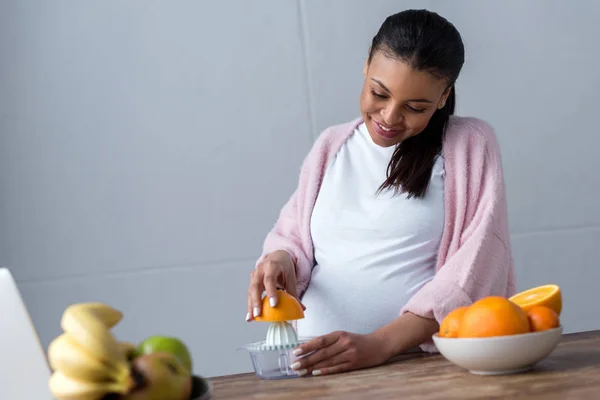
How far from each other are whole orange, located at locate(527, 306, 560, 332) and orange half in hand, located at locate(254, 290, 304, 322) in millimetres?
448

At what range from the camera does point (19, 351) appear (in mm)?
1360

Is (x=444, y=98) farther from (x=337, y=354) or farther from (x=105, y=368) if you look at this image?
(x=105, y=368)

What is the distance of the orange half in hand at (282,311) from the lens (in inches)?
59.5

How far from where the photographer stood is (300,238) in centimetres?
208

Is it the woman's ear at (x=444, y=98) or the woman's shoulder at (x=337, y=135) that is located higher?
the woman's ear at (x=444, y=98)

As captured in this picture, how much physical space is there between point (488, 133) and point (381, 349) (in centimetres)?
64

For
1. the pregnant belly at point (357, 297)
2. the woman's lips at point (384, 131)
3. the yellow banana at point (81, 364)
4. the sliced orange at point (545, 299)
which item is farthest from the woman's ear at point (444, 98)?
the yellow banana at point (81, 364)

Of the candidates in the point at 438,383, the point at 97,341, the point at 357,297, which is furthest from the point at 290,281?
the point at 97,341

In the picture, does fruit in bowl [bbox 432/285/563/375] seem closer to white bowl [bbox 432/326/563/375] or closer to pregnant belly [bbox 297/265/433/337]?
white bowl [bbox 432/326/563/375]

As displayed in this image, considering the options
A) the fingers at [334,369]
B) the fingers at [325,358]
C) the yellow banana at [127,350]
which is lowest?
the fingers at [334,369]

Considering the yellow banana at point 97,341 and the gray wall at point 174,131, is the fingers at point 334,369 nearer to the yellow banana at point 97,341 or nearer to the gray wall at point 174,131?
the yellow banana at point 97,341

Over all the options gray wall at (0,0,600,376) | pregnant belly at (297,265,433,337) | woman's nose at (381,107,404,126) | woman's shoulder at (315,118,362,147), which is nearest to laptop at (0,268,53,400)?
pregnant belly at (297,265,433,337)

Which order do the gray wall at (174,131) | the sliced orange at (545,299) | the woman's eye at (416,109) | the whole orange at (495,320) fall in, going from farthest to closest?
1. the gray wall at (174,131)
2. the woman's eye at (416,109)
3. the sliced orange at (545,299)
4. the whole orange at (495,320)

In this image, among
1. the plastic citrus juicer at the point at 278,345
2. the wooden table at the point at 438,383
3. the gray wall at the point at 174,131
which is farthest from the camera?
the gray wall at the point at 174,131
